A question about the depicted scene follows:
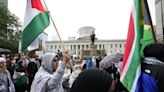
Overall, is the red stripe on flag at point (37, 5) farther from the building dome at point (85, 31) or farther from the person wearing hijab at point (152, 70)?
the building dome at point (85, 31)

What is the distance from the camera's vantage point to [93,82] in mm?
2139

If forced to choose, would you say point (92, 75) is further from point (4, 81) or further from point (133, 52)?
point (4, 81)

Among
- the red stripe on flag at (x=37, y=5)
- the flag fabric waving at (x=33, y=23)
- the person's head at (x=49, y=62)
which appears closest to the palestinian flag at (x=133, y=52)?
the person's head at (x=49, y=62)

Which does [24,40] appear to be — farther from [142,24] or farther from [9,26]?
[9,26]

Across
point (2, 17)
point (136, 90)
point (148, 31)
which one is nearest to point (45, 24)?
→ point (148, 31)

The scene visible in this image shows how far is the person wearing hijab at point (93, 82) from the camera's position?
2143 mm

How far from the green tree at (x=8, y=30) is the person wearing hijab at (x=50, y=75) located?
54454 millimetres

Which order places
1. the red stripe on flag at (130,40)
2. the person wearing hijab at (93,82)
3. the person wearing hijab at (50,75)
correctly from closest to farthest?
the person wearing hijab at (93,82) → the red stripe on flag at (130,40) → the person wearing hijab at (50,75)

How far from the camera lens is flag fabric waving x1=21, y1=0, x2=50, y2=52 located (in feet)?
20.5

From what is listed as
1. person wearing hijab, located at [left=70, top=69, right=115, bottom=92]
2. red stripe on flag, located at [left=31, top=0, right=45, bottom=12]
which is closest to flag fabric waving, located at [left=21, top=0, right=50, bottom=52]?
red stripe on flag, located at [left=31, top=0, right=45, bottom=12]

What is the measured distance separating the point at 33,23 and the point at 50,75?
5.87 feet

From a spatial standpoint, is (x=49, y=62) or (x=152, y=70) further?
(x=49, y=62)

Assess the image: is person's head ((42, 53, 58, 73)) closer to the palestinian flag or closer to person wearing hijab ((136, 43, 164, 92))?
the palestinian flag

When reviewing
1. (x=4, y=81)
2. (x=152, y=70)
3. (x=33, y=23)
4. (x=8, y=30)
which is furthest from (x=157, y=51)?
(x=8, y=30)
